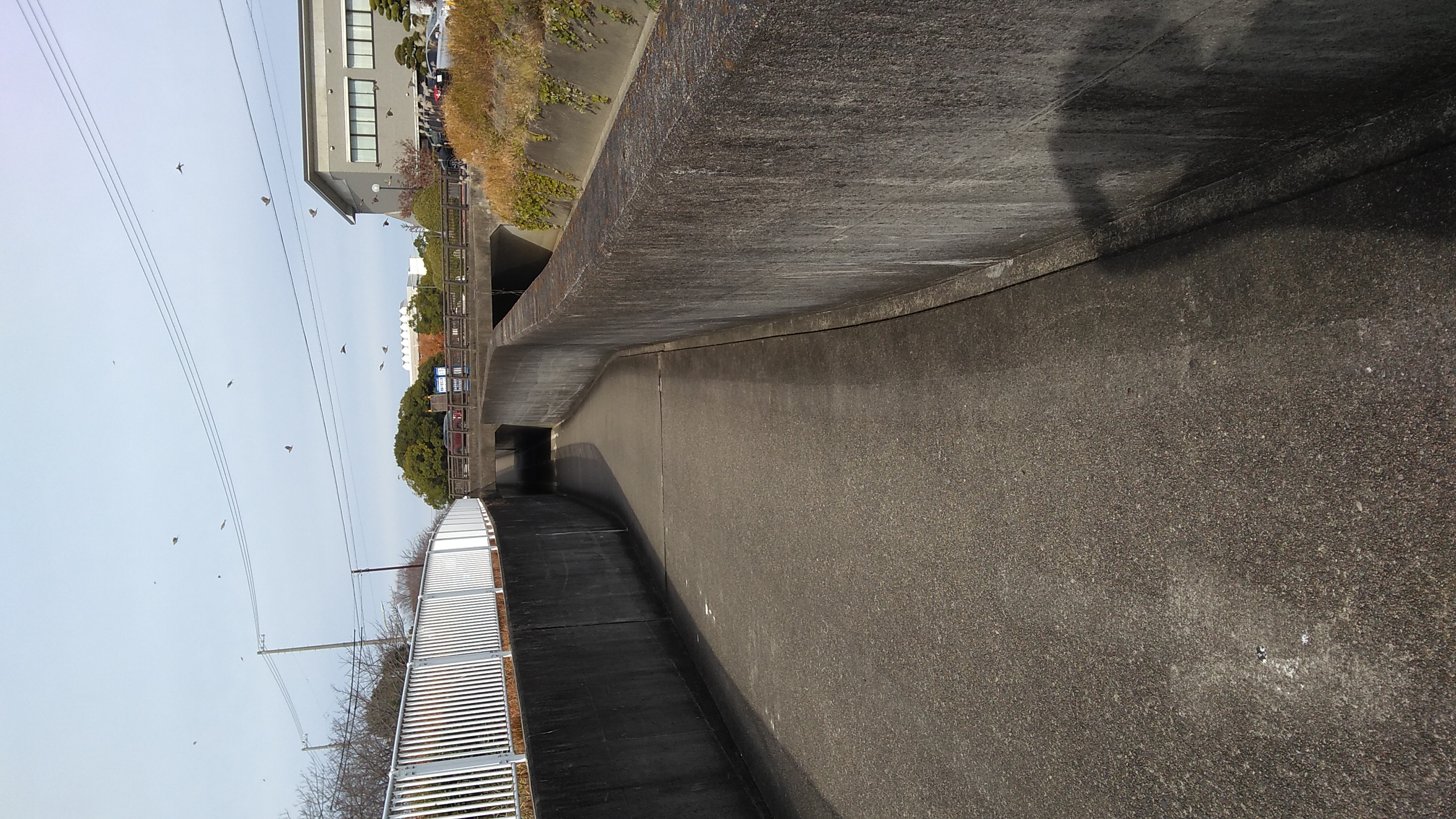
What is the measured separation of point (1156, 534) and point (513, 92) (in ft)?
25.7

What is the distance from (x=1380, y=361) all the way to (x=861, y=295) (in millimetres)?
3067

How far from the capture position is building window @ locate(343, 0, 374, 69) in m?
27.9

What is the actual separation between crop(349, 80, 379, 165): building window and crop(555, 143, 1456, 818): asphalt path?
2758 cm

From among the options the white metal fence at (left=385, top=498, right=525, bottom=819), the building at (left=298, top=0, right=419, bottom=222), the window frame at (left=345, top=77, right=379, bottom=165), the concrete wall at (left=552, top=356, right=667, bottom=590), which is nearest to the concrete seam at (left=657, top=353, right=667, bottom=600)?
the concrete wall at (left=552, top=356, right=667, bottom=590)

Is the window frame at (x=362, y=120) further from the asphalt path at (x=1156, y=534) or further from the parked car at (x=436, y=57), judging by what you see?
the asphalt path at (x=1156, y=534)

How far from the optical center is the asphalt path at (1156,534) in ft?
7.08

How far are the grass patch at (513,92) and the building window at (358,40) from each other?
68.3ft

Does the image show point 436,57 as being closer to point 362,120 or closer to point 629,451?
point 629,451

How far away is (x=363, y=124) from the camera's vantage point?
1111 inches

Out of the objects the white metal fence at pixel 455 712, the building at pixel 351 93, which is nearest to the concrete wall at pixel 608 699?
the white metal fence at pixel 455 712

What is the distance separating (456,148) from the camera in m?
11.2

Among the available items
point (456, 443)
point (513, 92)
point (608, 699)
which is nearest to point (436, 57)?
point (456, 443)

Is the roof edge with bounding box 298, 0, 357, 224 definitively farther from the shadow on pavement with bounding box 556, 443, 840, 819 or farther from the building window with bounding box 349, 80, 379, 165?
the shadow on pavement with bounding box 556, 443, 840, 819

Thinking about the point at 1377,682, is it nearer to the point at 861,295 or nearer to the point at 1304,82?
the point at 1304,82
